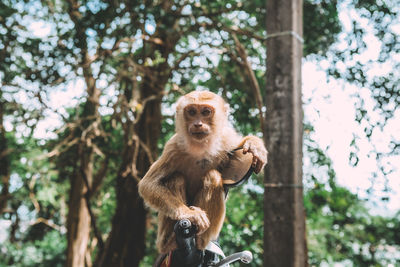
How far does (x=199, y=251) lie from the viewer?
1630mm

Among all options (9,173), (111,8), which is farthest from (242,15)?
(9,173)

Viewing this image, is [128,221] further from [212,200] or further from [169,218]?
[212,200]

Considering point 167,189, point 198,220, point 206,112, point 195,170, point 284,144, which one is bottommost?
point 198,220

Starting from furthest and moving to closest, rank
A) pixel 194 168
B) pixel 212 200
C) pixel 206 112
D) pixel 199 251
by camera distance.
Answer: pixel 194 168 < pixel 206 112 < pixel 212 200 < pixel 199 251

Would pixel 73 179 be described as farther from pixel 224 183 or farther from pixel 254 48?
pixel 224 183

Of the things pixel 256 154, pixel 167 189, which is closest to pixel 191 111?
pixel 167 189

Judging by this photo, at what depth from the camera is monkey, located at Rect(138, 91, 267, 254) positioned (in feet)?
6.42

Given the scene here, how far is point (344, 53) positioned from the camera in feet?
14.7

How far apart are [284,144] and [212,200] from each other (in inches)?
31.5

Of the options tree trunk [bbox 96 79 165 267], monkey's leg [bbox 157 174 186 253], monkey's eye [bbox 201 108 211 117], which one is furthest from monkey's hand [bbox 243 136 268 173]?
tree trunk [bbox 96 79 165 267]

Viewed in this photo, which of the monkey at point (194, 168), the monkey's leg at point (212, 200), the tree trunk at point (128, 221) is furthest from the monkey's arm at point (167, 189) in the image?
the tree trunk at point (128, 221)

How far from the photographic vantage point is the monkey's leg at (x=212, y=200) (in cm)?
194

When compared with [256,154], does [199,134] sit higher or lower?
higher

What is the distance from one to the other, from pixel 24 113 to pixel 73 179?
217 cm
